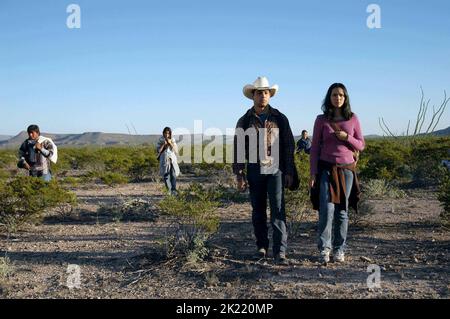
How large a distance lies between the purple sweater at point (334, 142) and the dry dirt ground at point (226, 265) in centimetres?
117

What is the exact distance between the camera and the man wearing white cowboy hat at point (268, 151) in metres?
4.83

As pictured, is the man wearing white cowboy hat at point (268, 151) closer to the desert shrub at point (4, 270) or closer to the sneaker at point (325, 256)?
the sneaker at point (325, 256)

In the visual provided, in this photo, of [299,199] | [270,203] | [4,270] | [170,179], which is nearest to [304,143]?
[170,179]

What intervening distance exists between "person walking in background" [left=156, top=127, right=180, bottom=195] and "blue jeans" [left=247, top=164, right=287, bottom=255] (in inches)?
181

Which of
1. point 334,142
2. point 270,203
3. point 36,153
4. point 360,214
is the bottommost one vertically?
point 360,214

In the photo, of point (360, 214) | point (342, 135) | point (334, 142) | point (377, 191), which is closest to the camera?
point (342, 135)

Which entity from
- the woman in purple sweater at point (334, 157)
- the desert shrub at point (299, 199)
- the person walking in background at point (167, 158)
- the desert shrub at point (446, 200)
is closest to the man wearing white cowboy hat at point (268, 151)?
the woman in purple sweater at point (334, 157)

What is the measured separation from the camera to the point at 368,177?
1082cm

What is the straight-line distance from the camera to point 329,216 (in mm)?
4723

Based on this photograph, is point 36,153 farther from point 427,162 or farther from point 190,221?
point 427,162

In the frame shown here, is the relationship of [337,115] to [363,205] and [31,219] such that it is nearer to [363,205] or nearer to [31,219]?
[363,205]

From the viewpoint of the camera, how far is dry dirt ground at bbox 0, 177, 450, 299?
4152mm

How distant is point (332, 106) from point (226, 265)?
211 cm
